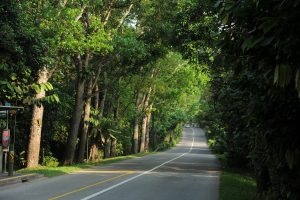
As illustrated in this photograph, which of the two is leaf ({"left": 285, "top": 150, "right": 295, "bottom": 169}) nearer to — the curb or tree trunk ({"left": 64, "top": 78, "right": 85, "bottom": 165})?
the curb

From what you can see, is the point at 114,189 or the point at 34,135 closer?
the point at 114,189

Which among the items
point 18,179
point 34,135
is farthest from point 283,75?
point 34,135

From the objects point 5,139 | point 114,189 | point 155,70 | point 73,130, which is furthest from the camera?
point 155,70

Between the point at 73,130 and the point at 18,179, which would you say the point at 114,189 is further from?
the point at 73,130

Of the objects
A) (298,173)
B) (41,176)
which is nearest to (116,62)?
(41,176)

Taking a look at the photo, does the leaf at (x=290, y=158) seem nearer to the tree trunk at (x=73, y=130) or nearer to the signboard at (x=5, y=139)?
the signboard at (x=5, y=139)

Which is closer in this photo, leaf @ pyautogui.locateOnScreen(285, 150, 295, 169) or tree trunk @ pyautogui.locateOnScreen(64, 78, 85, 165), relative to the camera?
leaf @ pyautogui.locateOnScreen(285, 150, 295, 169)

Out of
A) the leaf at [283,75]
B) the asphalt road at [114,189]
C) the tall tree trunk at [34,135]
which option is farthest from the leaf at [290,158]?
the tall tree trunk at [34,135]

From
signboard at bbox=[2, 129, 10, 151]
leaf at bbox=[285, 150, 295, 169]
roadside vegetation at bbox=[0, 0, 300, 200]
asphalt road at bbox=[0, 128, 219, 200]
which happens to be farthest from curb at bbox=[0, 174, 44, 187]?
leaf at bbox=[285, 150, 295, 169]

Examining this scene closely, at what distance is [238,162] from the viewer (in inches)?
1145

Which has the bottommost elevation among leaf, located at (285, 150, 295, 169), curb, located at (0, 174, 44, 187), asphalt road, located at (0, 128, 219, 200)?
asphalt road, located at (0, 128, 219, 200)

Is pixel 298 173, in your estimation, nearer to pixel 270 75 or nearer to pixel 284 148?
pixel 284 148

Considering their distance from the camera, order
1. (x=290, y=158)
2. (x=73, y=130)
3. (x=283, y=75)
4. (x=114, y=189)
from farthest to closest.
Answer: (x=73, y=130) < (x=114, y=189) < (x=290, y=158) < (x=283, y=75)

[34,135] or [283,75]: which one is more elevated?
[283,75]
